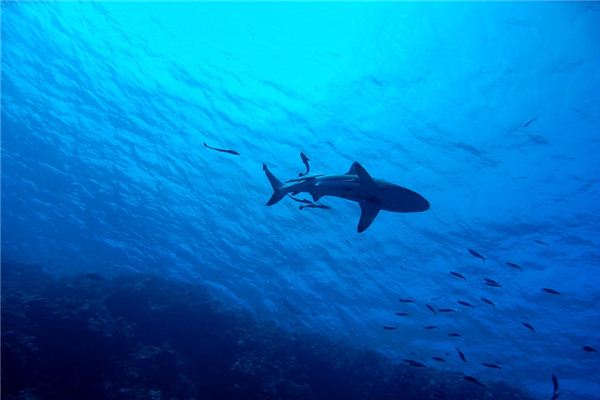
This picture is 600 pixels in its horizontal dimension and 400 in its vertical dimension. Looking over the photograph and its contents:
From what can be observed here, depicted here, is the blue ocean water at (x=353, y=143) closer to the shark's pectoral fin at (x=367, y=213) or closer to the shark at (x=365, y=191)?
the shark at (x=365, y=191)

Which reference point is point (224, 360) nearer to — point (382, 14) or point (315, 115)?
point (315, 115)

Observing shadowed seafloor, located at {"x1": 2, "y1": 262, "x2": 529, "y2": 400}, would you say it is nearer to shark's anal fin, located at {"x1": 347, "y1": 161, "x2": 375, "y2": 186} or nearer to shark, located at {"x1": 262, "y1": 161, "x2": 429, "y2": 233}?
shark, located at {"x1": 262, "y1": 161, "x2": 429, "y2": 233}

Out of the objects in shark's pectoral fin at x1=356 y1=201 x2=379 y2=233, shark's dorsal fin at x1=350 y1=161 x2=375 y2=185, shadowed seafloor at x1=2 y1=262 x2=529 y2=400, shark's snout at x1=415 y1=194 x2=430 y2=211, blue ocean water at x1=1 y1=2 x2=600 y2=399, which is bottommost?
shadowed seafloor at x1=2 y1=262 x2=529 y2=400

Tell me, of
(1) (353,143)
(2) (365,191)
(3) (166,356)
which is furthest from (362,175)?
(3) (166,356)

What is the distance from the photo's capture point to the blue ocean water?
12344mm

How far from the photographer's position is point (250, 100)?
16.6 meters

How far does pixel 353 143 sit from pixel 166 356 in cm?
1360

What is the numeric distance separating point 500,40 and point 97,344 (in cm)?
2035

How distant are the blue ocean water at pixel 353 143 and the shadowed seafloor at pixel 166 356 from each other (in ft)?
9.29

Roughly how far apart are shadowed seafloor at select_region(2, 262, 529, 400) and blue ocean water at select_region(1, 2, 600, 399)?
2.83 metres

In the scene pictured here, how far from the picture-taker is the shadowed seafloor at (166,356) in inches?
538

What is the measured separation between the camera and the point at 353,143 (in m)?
16.6

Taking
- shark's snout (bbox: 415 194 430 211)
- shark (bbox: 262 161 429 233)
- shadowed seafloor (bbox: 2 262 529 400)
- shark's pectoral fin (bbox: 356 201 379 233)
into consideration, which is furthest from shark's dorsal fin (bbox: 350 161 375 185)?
shadowed seafloor (bbox: 2 262 529 400)

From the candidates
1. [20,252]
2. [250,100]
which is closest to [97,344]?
[250,100]
